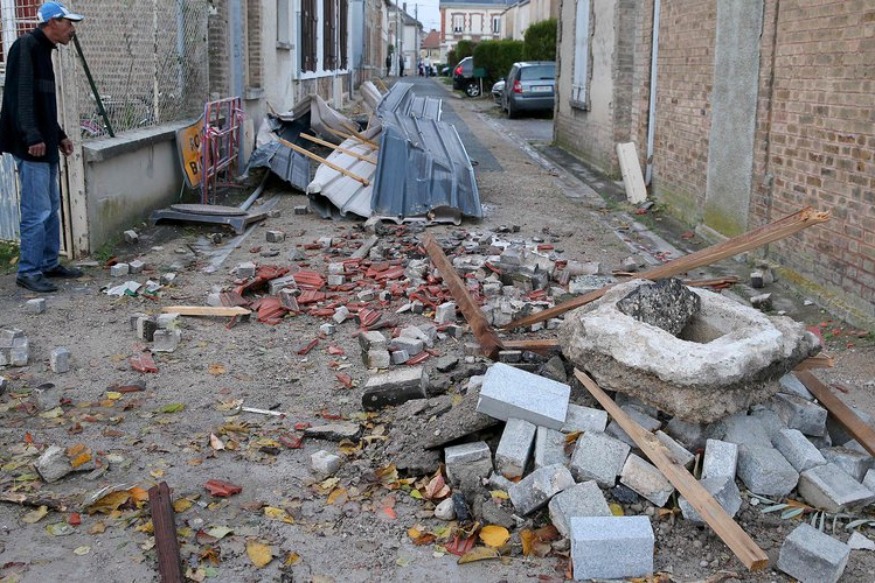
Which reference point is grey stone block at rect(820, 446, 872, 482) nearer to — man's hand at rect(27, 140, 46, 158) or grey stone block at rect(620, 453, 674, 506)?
grey stone block at rect(620, 453, 674, 506)

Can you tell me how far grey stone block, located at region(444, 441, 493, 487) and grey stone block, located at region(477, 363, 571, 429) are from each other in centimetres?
20

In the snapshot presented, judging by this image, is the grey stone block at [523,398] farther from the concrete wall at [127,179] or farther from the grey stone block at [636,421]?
the concrete wall at [127,179]

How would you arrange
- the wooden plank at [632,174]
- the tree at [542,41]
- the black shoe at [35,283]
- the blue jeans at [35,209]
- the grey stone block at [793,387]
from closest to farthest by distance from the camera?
the grey stone block at [793,387] < the blue jeans at [35,209] < the black shoe at [35,283] < the wooden plank at [632,174] < the tree at [542,41]

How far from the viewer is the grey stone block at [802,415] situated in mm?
4324

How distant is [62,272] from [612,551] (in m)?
5.74

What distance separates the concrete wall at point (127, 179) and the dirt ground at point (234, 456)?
764 mm

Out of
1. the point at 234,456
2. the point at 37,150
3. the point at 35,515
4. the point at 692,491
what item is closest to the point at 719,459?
the point at 692,491

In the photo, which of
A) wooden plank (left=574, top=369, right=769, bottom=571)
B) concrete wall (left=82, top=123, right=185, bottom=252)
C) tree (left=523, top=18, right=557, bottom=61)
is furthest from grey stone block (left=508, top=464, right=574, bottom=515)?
tree (left=523, top=18, right=557, bottom=61)

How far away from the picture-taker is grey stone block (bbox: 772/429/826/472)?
13.1ft

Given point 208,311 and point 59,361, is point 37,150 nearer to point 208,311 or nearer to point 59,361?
point 208,311

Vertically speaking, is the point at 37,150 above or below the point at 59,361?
above

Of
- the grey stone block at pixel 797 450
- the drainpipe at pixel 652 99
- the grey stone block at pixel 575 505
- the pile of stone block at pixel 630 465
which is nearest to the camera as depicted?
the pile of stone block at pixel 630 465

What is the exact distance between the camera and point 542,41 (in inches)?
1415

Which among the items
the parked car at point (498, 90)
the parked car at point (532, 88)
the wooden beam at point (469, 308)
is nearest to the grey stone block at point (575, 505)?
the wooden beam at point (469, 308)
